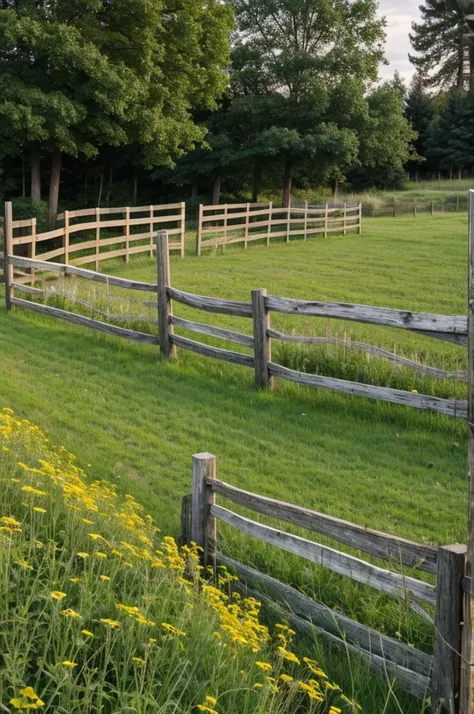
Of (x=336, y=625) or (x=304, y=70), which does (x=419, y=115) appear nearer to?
(x=304, y=70)

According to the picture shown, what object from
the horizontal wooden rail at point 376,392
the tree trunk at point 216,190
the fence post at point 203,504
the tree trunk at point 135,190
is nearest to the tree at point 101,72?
the tree trunk at point 216,190

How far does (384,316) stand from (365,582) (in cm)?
448

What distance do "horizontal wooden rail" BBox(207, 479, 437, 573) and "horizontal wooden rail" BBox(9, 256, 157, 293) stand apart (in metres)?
6.89

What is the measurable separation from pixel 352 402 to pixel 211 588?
5.22 m

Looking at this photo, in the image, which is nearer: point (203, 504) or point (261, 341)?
point (203, 504)

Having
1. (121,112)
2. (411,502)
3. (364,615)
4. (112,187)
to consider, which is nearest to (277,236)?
(121,112)

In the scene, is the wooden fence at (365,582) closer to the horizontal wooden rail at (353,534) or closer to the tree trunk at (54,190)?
the horizontal wooden rail at (353,534)

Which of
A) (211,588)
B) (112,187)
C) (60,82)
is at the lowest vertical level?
(211,588)

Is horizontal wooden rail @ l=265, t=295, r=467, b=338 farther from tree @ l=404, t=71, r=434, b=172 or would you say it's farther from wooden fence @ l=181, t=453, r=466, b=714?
tree @ l=404, t=71, r=434, b=172

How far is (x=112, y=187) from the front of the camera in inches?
1828

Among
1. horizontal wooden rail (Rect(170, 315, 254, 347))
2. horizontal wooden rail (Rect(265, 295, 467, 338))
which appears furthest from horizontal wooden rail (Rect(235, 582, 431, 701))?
horizontal wooden rail (Rect(170, 315, 254, 347))

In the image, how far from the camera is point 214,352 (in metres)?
10.3

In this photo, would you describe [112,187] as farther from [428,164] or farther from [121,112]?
[428,164]

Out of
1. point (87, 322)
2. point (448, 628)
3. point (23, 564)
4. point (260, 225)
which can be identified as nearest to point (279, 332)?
point (87, 322)
